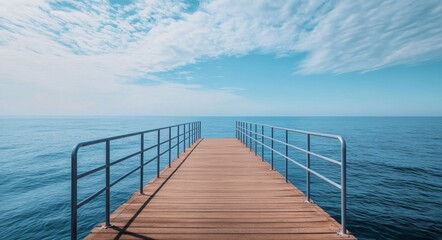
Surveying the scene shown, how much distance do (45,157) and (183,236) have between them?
25.7 m

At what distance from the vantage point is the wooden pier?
9.37 feet

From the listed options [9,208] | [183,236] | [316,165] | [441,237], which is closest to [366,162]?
[316,165]

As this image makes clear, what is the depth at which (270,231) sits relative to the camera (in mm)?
2918

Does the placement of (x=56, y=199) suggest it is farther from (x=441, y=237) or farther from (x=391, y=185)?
(x=391, y=185)

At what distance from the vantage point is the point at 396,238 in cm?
739

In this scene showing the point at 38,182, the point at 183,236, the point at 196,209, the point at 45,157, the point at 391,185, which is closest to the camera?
the point at 183,236

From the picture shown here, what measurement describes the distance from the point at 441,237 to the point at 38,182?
18.6m

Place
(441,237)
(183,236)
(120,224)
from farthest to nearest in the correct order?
(441,237), (120,224), (183,236)

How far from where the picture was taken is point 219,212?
138 inches

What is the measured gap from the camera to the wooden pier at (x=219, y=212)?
9.37ft

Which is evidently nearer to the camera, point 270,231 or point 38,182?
point 270,231

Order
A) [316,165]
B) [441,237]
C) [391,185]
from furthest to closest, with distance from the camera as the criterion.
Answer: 1. [316,165]
2. [391,185]
3. [441,237]

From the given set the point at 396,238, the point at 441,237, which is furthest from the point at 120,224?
the point at 441,237

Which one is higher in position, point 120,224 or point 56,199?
point 120,224
